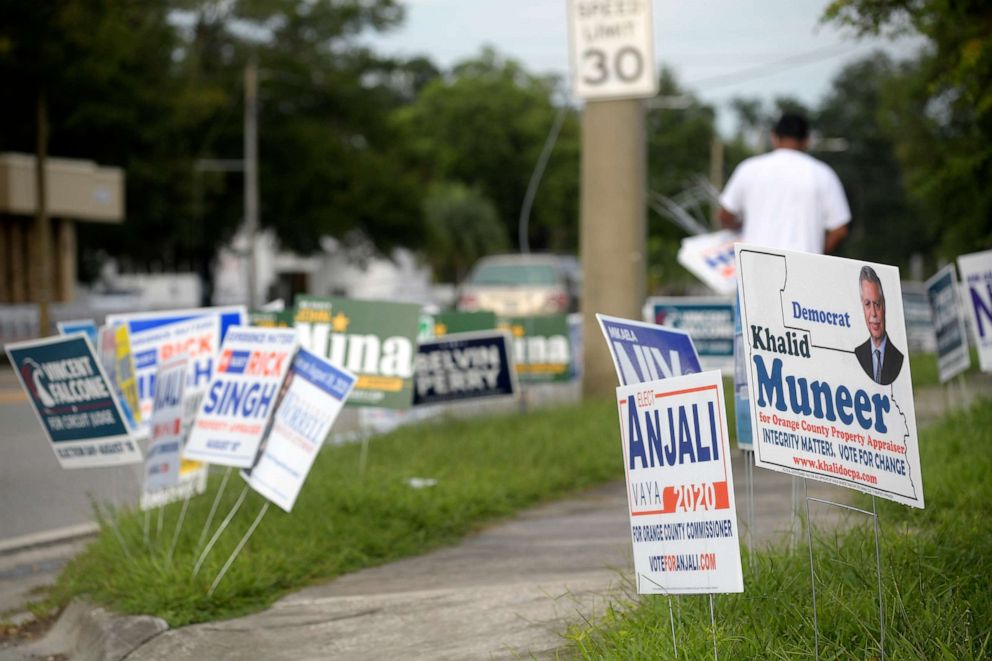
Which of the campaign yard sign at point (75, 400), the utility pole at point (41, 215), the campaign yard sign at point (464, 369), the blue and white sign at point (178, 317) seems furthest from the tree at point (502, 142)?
the campaign yard sign at point (75, 400)

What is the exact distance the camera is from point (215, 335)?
→ 7.58 meters

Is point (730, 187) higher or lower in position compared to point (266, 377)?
higher

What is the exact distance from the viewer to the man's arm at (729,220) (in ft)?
28.2

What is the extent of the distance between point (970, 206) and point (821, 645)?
8.42 metres

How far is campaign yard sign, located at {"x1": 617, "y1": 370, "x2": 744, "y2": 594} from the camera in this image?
3.79 meters

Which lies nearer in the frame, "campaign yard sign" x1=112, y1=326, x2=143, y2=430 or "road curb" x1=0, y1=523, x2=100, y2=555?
"campaign yard sign" x1=112, y1=326, x2=143, y2=430

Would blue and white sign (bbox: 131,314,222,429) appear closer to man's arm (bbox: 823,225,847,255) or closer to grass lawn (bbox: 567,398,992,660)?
grass lawn (bbox: 567,398,992,660)

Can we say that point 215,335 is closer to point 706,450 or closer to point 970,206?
point 706,450

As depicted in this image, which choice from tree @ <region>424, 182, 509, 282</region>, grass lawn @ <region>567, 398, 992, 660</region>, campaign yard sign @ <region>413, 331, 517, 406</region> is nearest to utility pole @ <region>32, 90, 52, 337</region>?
campaign yard sign @ <region>413, 331, 517, 406</region>

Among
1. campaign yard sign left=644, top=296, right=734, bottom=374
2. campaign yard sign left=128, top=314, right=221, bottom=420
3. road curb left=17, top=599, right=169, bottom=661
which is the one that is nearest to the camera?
road curb left=17, top=599, right=169, bottom=661

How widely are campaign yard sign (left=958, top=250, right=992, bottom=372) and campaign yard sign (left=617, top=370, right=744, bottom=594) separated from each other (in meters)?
3.64

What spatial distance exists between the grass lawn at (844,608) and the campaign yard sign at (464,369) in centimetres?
518

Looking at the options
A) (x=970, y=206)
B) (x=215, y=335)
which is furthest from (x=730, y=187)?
(x=970, y=206)

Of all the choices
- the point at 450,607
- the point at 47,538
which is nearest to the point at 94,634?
the point at 450,607
